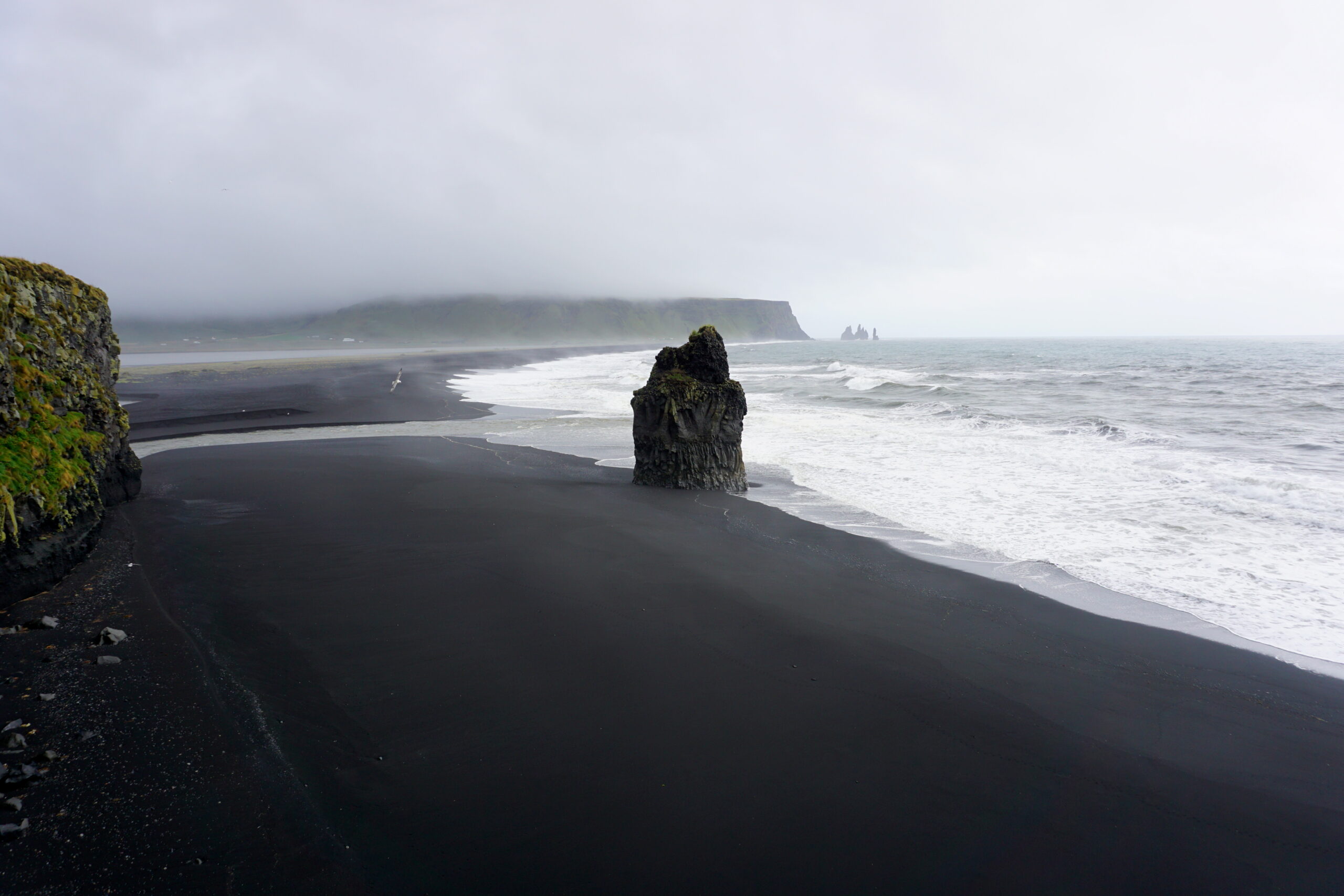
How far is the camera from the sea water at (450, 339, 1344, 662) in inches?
279

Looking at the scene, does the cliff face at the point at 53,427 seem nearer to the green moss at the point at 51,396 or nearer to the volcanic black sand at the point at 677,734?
the green moss at the point at 51,396

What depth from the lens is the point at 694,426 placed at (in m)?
10.9

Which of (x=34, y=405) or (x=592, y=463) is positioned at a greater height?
(x=34, y=405)

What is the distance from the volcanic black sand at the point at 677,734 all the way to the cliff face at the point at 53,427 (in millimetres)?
661

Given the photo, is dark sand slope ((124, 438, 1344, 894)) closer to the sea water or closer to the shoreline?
the shoreline

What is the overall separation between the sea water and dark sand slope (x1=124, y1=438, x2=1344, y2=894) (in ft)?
4.37

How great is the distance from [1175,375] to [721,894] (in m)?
42.6

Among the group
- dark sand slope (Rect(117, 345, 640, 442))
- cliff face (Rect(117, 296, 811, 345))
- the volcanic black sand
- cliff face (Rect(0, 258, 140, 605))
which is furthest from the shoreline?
cliff face (Rect(117, 296, 811, 345))

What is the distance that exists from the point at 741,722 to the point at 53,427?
7.45 meters

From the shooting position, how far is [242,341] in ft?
443

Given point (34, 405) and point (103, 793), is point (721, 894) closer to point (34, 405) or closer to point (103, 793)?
point (103, 793)

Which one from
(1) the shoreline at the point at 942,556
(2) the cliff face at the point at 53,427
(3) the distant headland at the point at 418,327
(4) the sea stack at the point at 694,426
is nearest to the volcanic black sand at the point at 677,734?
(1) the shoreline at the point at 942,556

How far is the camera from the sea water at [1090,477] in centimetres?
709

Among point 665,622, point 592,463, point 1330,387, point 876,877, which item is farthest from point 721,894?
point 1330,387
